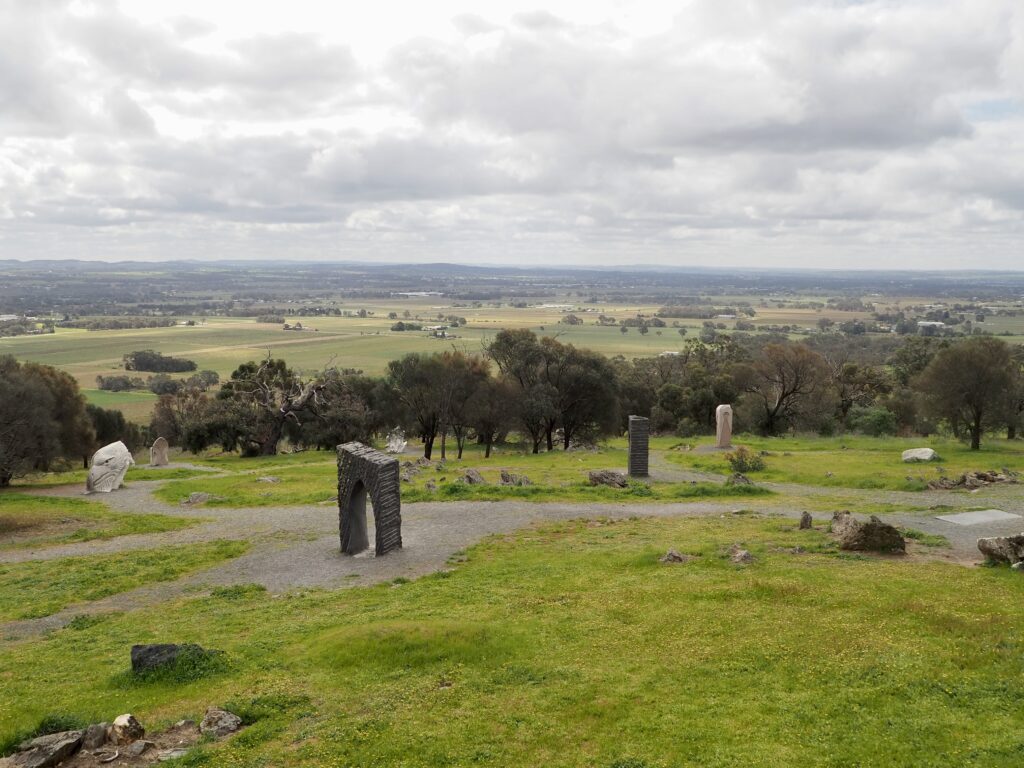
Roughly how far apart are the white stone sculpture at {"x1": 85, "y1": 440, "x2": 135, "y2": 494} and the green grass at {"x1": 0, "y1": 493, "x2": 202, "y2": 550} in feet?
8.62

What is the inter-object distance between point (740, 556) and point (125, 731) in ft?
47.4

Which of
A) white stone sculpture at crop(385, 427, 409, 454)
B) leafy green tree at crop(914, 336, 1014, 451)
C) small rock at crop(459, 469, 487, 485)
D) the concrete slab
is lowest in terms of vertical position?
white stone sculpture at crop(385, 427, 409, 454)

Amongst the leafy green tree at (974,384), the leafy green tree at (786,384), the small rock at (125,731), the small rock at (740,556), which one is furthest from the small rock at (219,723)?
the leafy green tree at (786,384)

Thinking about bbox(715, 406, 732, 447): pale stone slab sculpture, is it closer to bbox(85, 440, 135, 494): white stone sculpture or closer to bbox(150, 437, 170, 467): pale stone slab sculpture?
bbox(85, 440, 135, 494): white stone sculpture

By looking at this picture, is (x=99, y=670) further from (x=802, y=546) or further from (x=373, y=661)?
(x=802, y=546)

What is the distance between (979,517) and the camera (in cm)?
2430

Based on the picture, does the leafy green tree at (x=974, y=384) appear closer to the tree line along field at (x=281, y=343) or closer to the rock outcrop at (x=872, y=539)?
the rock outcrop at (x=872, y=539)

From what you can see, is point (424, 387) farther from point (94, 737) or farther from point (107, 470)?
point (94, 737)

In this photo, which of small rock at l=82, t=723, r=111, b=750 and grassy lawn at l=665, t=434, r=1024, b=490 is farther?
grassy lawn at l=665, t=434, r=1024, b=490

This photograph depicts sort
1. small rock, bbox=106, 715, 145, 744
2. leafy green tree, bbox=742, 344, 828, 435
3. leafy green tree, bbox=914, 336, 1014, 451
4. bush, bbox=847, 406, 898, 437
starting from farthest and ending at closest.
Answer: leafy green tree, bbox=742, 344, 828, 435 < bush, bbox=847, 406, 898, 437 < leafy green tree, bbox=914, 336, 1014, 451 < small rock, bbox=106, 715, 145, 744

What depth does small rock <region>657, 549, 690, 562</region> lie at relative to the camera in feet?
65.1

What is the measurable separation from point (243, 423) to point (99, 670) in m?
43.2

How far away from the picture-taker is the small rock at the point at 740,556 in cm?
1930

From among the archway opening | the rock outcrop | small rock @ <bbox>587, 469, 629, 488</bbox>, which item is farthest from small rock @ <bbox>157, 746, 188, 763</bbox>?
small rock @ <bbox>587, 469, 629, 488</bbox>
